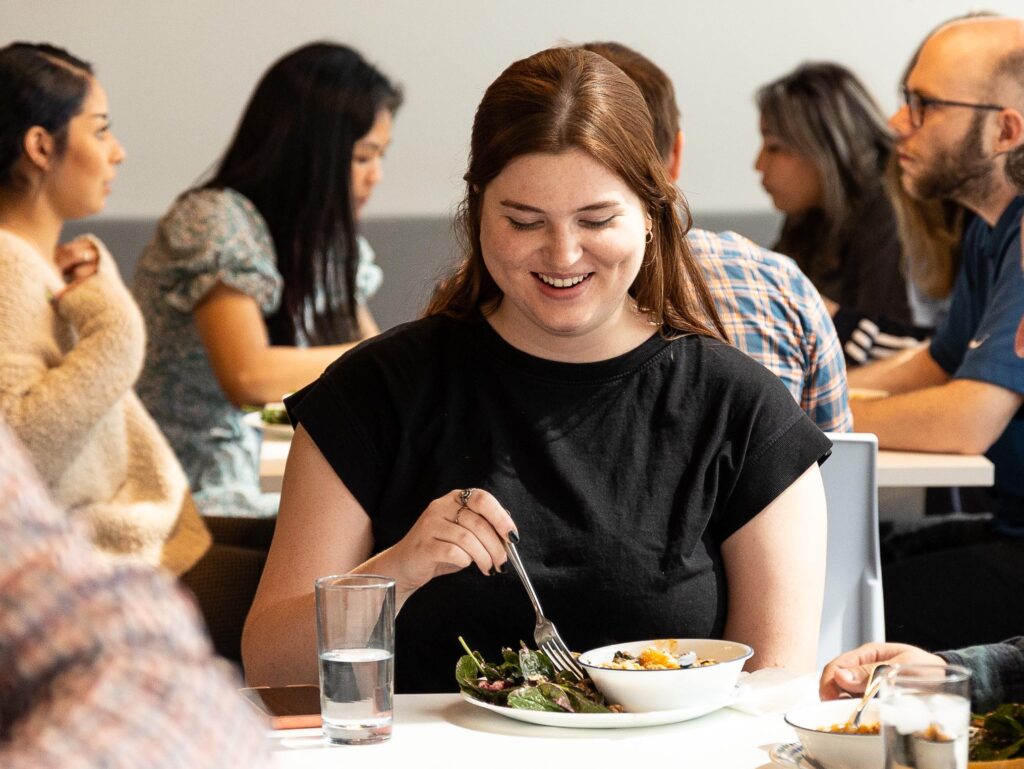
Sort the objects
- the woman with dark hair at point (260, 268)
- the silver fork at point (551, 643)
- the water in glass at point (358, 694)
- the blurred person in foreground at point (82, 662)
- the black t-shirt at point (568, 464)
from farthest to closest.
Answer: the woman with dark hair at point (260, 268), the black t-shirt at point (568, 464), the silver fork at point (551, 643), the water in glass at point (358, 694), the blurred person in foreground at point (82, 662)

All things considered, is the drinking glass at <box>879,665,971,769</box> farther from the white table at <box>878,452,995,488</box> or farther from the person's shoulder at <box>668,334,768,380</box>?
Result: the white table at <box>878,452,995,488</box>

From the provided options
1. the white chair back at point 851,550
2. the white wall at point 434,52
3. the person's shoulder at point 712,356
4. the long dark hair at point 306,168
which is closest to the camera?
the person's shoulder at point 712,356

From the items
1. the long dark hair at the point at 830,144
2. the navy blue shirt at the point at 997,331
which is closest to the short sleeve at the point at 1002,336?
the navy blue shirt at the point at 997,331

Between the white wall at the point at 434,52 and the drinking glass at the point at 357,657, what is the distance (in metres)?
3.80

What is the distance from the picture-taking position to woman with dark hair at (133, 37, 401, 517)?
3031 mm

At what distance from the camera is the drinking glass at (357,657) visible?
1149 millimetres

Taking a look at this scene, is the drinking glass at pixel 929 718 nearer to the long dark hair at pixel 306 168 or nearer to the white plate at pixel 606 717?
the white plate at pixel 606 717

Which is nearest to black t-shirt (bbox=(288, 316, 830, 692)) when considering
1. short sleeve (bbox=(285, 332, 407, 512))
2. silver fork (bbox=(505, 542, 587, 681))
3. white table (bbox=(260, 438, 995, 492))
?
short sleeve (bbox=(285, 332, 407, 512))

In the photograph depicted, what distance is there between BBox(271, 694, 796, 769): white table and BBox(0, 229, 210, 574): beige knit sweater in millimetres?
1323

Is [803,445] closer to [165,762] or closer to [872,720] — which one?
[872,720]

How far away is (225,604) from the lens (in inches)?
102

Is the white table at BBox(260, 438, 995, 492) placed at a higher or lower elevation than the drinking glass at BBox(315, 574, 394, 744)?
lower

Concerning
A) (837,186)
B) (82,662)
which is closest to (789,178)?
(837,186)

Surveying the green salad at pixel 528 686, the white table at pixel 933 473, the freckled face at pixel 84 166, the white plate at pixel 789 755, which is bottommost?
the white table at pixel 933 473
